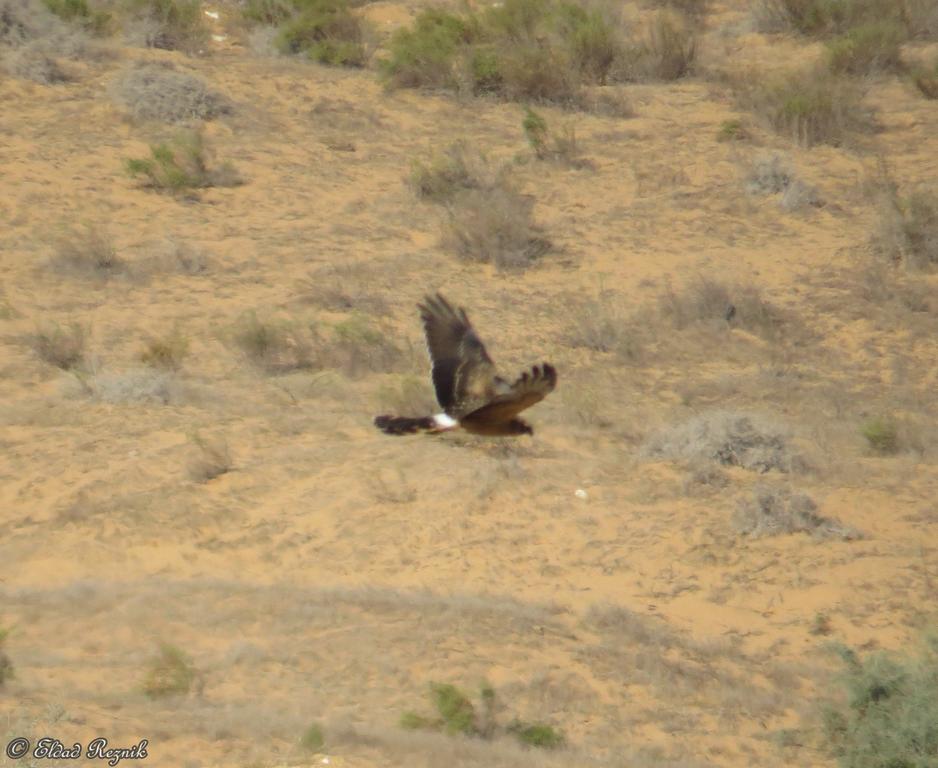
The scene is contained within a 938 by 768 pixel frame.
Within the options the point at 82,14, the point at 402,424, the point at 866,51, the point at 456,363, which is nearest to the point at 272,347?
the point at 402,424

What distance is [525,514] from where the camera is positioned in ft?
27.8

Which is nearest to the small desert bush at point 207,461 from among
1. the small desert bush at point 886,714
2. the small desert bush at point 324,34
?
the small desert bush at point 886,714

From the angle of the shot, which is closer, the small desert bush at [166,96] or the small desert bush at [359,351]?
the small desert bush at [359,351]

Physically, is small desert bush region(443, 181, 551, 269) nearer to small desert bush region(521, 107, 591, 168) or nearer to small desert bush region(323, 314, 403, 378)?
small desert bush region(521, 107, 591, 168)

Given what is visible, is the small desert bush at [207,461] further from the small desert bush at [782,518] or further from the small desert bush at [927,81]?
the small desert bush at [927,81]

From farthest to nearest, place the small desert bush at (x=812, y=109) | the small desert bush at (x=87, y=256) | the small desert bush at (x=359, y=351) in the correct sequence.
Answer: the small desert bush at (x=812, y=109), the small desert bush at (x=87, y=256), the small desert bush at (x=359, y=351)

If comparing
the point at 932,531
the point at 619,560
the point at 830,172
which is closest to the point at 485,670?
the point at 619,560

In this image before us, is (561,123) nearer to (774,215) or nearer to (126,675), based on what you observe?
(774,215)

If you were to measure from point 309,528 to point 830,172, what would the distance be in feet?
26.0

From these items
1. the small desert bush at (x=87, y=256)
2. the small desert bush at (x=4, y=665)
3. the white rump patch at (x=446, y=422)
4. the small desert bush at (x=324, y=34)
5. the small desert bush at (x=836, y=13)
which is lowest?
the small desert bush at (x=4, y=665)

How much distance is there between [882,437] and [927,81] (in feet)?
24.6

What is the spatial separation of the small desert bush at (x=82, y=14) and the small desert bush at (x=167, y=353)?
7.19 metres

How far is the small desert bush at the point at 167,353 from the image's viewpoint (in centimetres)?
1033

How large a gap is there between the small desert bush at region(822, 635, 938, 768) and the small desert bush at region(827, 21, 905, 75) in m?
10.7
